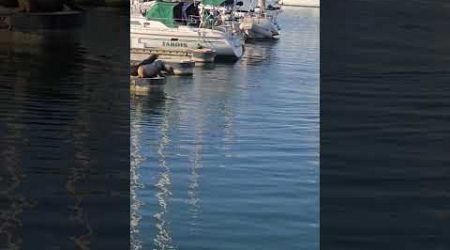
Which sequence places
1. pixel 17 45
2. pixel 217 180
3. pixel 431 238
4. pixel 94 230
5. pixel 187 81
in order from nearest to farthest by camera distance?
pixel 431 238 → pixel 94 230 → pixel 17 45 → pixel 217 180 → pixel 187 81

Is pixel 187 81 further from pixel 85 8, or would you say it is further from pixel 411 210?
pixel 411 210

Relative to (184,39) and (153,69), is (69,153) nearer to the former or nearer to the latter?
(153,69)

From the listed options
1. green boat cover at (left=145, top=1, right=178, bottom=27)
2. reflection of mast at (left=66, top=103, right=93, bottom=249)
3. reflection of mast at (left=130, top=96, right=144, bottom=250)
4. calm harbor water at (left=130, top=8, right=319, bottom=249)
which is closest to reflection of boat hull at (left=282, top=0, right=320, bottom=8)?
calm harbor water at (left=130, top=8, right=319, bottom=249)

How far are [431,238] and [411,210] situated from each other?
91 mm

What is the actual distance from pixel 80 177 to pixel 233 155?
447 cm

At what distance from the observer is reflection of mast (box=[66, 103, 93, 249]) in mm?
2381

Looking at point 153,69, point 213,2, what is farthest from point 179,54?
point 153,69

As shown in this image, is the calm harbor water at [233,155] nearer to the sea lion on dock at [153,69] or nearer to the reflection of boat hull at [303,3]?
the sea lion on dock at [153,69]

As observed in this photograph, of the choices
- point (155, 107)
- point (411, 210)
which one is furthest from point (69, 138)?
point (155, 107)

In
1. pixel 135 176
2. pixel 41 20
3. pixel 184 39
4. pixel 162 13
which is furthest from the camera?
pixel 184 39

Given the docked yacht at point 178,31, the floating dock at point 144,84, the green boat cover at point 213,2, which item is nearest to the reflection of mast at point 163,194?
the floating dock at point 144,84

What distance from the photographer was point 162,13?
7.11 meters

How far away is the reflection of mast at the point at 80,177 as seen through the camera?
238cm

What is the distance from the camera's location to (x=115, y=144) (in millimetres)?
2436
